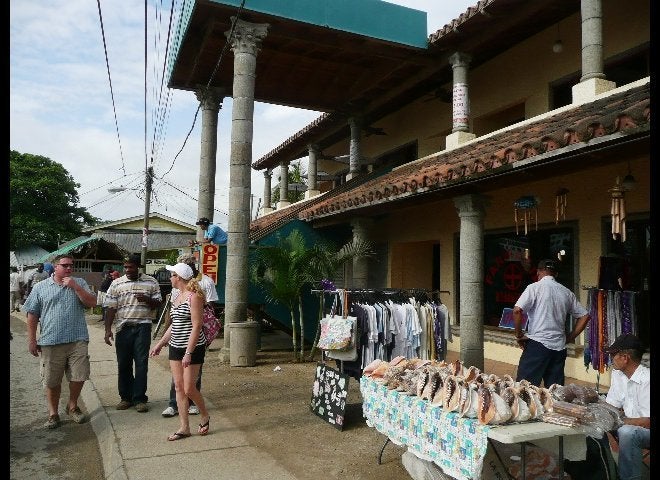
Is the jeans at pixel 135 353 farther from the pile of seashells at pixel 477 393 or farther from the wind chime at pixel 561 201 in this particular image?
the wind chime at pixel 561 201

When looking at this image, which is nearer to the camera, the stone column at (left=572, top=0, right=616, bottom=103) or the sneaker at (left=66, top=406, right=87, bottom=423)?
the sneaker at (left=66, top=406, right=87, bottom=423)

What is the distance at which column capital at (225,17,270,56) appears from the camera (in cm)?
945

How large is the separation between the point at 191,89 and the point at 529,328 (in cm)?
1049

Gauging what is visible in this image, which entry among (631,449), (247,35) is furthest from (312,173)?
(631,449)

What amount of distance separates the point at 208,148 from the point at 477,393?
428 inches

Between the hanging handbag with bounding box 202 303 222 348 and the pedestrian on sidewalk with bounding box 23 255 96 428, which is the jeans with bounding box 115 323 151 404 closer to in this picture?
the pedestrian on sidewalk with bounding box 23 255 96 428

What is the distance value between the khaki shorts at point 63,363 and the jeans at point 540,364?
4.77m

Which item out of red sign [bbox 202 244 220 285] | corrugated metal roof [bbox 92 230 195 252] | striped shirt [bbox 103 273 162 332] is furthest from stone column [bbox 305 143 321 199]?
corrugated metal roof [bbox 92 230 195 252]

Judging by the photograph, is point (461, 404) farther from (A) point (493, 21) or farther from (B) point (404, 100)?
(B) point (404, 100)

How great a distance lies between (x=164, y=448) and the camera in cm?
485

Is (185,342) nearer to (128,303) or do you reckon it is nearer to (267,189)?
(128,303)

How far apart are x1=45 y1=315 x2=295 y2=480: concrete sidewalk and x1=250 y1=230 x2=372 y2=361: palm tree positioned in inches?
127

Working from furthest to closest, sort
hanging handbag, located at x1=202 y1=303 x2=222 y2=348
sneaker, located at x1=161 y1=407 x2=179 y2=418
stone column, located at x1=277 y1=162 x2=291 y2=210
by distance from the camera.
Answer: stone column, located at x1=277 y1=162 x2=291 y2=210 → sneaker, located at x1=161 y1=407 x2=179 y2=418 → hanging handbag, located at x1=202 y1=303 x2=222 y2=348

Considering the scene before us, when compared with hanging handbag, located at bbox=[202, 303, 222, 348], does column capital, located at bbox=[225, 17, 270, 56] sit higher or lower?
higher
